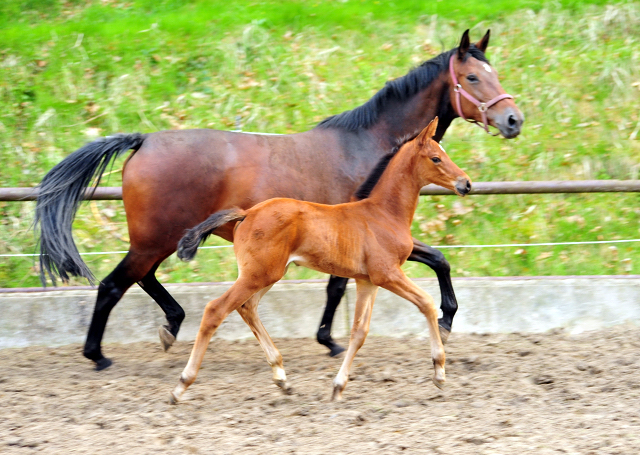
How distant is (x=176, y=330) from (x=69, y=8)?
645cm

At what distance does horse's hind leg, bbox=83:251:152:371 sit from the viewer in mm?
4254

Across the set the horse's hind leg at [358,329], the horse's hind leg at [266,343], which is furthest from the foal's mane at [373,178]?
the horse's hind leg at [266,343]

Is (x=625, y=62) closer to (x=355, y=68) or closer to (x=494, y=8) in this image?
(x=494, y=8)

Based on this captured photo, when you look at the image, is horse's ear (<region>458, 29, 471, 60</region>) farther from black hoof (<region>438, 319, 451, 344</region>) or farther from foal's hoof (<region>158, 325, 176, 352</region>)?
foal's hoof (<region>158, 325, 176, 352</region>)

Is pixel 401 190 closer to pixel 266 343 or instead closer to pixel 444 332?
pixel 444 332

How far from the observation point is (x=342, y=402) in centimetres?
359

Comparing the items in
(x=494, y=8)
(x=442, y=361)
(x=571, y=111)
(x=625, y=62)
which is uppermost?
(x=494, y=8)

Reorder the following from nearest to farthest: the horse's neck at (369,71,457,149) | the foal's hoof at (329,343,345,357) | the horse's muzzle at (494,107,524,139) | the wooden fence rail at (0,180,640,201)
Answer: the horse's muzzle at (494,107,524,139) → the horse's neck at (369,71,457,149) → the foal's hoof at (329,343,345,357) → the wooden fence rail at (0,180,640,201)

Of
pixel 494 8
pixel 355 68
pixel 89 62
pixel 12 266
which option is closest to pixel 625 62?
pixel 494 8

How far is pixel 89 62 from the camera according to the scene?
7.95m

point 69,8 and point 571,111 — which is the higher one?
point 69,8

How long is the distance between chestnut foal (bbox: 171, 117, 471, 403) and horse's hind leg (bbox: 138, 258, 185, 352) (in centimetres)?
107

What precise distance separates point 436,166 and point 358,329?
3.54 ft

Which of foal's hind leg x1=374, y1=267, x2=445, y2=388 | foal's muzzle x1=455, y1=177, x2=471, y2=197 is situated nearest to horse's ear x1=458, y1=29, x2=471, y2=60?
foal's muzzle x1=455, y1=177, x2=471, y2=197
